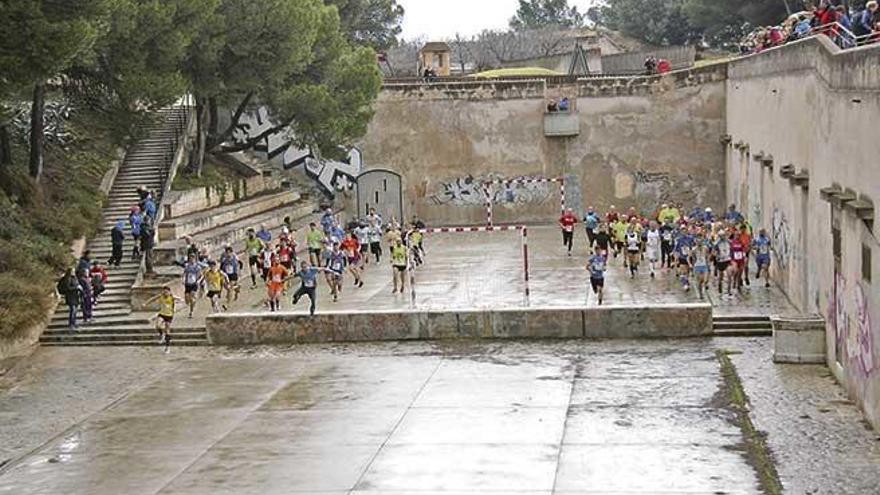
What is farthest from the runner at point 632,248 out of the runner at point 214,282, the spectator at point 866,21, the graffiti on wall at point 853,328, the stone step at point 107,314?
the stone step at point 107,314

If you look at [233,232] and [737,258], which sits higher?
[233,232]

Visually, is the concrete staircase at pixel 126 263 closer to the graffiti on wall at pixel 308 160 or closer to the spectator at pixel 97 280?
the spectator at pixel 97 280

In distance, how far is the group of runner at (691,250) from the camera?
89.4ft

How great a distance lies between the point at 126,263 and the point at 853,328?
60.1ft

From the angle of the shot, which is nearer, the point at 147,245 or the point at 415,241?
the point at 147,245

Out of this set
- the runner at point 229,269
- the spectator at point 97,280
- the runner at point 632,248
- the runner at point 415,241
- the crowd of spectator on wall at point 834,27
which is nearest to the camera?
the crowd of spectator on wall at point 834,27

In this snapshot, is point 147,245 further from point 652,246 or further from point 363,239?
point 652,246

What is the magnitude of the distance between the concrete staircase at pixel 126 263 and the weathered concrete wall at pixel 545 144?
28.8ft

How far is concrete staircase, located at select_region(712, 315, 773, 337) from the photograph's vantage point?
79.2ft

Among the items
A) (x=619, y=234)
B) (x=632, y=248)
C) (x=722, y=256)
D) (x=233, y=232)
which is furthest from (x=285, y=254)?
(x=722, y=256)

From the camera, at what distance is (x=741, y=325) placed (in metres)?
24.4

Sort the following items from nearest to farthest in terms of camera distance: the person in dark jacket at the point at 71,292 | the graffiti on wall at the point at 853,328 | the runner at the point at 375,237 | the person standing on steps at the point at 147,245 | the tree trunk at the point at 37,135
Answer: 1. the graffiti on wall at the point at 853,328
2. the person in dark jacket at the point at 71,292
3. the person standing on steps at the point at 147,245
4. the tree trunk at the point at 37,135
5. the runner at the point at 375,237

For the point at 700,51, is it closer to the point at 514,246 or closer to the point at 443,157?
the point at 443,157

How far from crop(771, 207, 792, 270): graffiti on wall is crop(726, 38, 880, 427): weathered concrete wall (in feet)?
0.07
